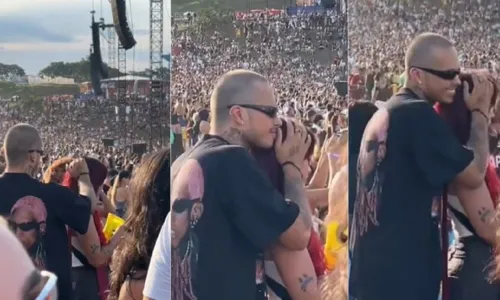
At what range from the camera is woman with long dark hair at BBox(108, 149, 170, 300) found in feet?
11.9

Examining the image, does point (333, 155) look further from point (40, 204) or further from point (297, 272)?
point (40, 204)

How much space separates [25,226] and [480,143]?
2103 millimetres

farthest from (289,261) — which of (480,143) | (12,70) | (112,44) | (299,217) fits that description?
(12,70)

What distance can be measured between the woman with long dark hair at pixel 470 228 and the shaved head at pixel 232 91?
2.63ft

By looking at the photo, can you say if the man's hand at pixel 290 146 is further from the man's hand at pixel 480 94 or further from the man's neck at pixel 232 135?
the man's hand at pixel 480 94

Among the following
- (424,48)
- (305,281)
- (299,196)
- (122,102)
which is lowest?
(305,281)

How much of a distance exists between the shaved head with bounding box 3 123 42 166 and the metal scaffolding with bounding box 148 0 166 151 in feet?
1.89

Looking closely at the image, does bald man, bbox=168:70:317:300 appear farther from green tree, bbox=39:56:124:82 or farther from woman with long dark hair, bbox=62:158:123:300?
green tree, bbox=39:56:124:82

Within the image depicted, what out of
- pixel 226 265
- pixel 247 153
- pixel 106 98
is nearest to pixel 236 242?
pixel 226 265

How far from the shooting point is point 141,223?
367cm

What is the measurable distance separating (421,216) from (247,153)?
2.63 ft

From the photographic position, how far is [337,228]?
3463 millimetres

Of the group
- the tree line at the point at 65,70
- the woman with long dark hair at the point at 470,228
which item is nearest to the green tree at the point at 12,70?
the tree line at the point at 65,70

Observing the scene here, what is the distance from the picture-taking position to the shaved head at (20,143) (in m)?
3.75
